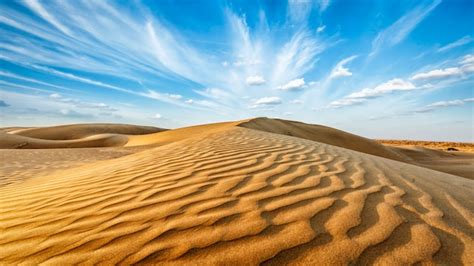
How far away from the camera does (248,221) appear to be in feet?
5.25

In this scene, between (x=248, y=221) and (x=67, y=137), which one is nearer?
(x=248, y=221)

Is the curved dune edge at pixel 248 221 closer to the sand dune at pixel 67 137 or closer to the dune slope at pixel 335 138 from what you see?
the dune slope at pixel 335 138

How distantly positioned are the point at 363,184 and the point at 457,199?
0.74 m

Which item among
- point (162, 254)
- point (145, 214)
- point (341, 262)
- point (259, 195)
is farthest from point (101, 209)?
point (341, 262)

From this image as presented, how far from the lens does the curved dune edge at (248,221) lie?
1.30m

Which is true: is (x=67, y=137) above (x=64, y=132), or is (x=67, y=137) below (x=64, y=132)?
below

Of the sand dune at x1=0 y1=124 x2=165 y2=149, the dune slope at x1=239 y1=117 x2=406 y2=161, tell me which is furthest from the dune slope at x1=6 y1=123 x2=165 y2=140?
the dune slope at x1=239 y1=117 x2=406 y2=161

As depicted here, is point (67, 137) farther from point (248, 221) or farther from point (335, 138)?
point (248, 221)

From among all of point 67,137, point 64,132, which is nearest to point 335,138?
point 67,137

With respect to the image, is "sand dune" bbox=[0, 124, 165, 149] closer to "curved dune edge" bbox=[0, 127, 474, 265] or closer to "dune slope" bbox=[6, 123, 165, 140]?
"dune slope" bbox=[6, 123, 165, 140]

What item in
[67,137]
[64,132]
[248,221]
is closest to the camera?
[248,221]

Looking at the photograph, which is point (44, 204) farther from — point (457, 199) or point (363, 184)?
point (457, 199)

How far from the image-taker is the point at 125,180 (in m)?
2.88

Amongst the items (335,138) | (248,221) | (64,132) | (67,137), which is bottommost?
(67,137)
